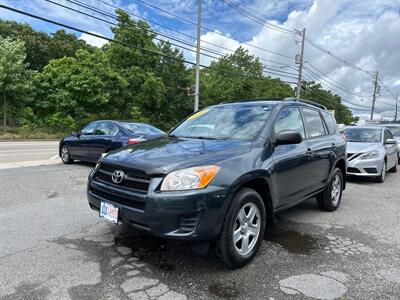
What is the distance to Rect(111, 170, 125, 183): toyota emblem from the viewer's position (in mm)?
3387

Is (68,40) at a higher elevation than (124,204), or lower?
higher

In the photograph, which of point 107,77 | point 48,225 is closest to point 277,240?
point 48,225

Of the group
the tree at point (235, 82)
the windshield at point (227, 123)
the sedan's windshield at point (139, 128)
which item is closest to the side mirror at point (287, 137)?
the windshield at point (227, 123)

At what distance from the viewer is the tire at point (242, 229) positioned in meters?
3.23

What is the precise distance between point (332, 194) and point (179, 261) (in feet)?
10.8

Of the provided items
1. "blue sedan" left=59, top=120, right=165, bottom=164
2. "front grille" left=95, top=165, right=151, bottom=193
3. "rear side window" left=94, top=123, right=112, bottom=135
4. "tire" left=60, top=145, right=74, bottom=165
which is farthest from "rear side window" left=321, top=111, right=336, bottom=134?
"tire" left=60, top=145, right=74, bottom=165

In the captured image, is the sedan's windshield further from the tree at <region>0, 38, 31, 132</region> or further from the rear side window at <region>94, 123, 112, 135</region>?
the tree at <region>0, 38, 31, 132</region>

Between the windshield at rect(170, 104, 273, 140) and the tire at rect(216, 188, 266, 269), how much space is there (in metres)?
0.82

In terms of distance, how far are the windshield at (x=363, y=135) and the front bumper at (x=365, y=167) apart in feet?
4.35

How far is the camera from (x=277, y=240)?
14.2 ft

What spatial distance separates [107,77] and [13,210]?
1011 inches

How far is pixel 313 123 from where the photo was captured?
5.39m

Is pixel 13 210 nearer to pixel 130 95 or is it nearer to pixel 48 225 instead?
pixel 48 225

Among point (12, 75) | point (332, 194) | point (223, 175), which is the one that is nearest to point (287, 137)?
point (223, 175)
